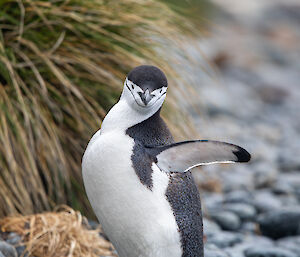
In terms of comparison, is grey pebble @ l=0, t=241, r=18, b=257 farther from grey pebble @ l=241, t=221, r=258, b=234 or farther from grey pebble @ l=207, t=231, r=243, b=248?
grey pebble @ l=241, t=221, r=258, b=234

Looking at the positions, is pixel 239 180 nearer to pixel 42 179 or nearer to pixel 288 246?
pixel 288 246

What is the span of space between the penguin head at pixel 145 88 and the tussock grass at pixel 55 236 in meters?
0.78

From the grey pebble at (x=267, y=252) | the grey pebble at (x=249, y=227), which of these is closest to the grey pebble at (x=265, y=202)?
the grey pebble at (x=249, y=227)

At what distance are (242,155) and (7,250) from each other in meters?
1.08

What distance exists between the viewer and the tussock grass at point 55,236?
2.27m

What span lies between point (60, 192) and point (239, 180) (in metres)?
1.71

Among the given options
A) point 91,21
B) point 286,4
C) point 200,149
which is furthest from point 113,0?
point 286,4

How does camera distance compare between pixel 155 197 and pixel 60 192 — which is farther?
pixel 60 192

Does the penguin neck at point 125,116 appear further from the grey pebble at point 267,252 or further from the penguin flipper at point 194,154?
the grey pebble at point 267,252

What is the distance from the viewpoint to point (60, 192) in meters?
2.77

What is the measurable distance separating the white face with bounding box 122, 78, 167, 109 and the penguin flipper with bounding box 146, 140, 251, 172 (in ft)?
0.50

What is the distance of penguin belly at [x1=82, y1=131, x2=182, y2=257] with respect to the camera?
1777 mm

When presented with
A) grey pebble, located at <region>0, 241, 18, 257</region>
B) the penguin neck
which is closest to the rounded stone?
grey pebble, located at <region>0, 241, 18, 257</region>

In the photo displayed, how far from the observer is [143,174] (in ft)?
5.86
